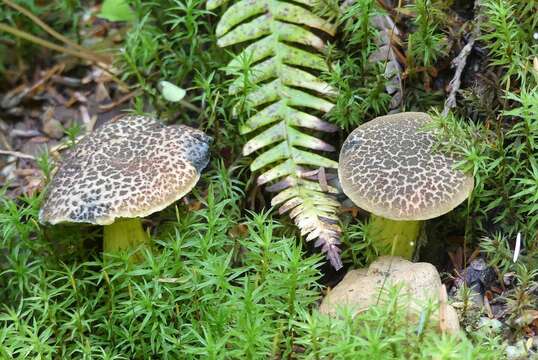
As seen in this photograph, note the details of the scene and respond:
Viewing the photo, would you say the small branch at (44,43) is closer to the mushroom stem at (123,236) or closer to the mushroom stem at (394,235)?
the mushroom stem at (123,236)

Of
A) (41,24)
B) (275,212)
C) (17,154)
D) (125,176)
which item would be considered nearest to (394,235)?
(275,212)

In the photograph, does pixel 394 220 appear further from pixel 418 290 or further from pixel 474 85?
pixel 474 85

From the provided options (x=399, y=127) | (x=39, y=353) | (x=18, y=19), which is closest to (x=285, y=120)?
(x=399, y=127)

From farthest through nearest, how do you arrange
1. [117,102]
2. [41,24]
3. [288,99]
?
1. [117,102]
2. [41,24]
3. [288,99]

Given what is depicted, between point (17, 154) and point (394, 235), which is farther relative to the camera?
point (17, 154)

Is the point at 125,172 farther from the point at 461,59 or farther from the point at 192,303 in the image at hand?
the point at 461,59
